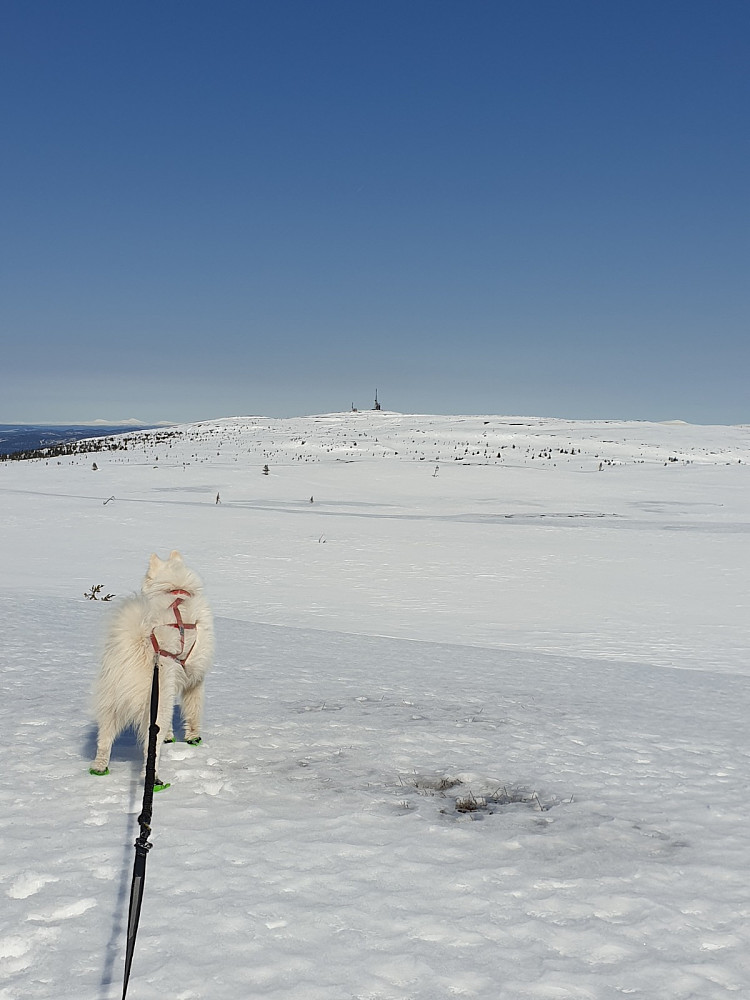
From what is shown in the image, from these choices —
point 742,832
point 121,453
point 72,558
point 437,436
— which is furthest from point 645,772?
point 437,436

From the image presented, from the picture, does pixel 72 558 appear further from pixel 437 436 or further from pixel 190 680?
pixel 437 436

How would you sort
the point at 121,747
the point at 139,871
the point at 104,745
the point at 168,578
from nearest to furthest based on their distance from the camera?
the point at 139,871 → the point at 104,745 → the point at 168,578 → the point at 121,747

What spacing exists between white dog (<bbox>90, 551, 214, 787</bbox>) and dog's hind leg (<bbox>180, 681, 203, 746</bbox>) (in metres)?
0.33

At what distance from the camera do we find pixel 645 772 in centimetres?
538

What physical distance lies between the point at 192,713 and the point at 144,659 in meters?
0.87

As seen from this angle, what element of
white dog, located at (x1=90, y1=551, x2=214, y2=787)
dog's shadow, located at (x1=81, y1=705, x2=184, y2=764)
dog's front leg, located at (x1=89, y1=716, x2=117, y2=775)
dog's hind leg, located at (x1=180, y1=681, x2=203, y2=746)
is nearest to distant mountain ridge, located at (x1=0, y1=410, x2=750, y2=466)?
dog's shadow, located at (x1=81, y1=705, x2=184, y2=764)

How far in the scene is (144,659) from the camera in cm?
495

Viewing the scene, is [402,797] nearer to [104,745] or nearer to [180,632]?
[180,632]

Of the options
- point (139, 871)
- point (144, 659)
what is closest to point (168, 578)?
point (144, 659)

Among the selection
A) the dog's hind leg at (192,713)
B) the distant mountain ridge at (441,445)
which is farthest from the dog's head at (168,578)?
the distant mountain ridge at (441,445)

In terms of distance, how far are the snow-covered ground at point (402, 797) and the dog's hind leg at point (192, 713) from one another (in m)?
0.14

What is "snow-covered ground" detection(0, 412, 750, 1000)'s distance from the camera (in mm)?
3043

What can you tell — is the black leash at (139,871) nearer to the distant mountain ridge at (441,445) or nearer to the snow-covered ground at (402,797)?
the snow-covered ground at (402,797)

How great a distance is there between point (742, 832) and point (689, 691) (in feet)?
12.9
